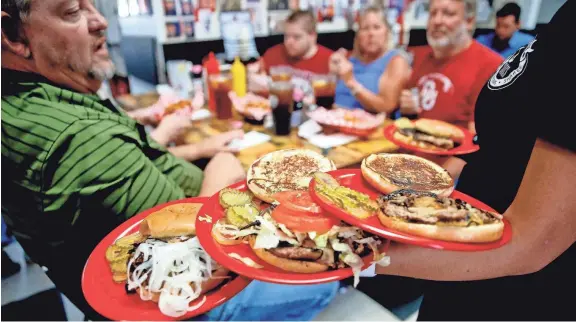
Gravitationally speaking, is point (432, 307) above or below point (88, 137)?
below

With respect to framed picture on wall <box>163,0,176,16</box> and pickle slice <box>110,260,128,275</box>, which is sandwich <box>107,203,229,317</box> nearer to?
pickle slice <box>110,260,128,275</box>

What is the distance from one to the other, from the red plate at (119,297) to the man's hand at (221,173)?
717 mm

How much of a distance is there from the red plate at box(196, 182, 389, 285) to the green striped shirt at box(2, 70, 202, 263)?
1.68 feet

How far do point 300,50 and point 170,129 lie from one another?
7.76 ft

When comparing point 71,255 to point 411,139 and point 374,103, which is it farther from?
point 374,103

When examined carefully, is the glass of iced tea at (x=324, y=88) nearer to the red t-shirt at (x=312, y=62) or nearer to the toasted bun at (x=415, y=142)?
the toasted bun at (x=415, y=142)

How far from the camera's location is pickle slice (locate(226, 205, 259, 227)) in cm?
92

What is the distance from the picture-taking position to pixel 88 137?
4.14 ft

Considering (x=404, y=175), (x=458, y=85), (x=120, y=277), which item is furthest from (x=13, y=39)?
(x=458, y=85)

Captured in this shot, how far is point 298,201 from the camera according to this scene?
93 centimetres

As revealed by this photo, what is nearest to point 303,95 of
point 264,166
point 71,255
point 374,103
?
point 374,103

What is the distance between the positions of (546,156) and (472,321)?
28.9 inches

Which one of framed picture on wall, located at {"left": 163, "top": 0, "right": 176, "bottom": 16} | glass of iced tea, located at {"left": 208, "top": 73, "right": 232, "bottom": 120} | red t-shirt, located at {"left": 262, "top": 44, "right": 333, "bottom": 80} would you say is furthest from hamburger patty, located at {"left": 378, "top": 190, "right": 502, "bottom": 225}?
framed picture on wall, located at {"left": 163, "top": 0, "right": 176, "bottom": 16}

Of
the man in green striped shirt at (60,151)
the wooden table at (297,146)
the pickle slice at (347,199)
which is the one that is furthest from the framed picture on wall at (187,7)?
the pickle slice at (347,199)
